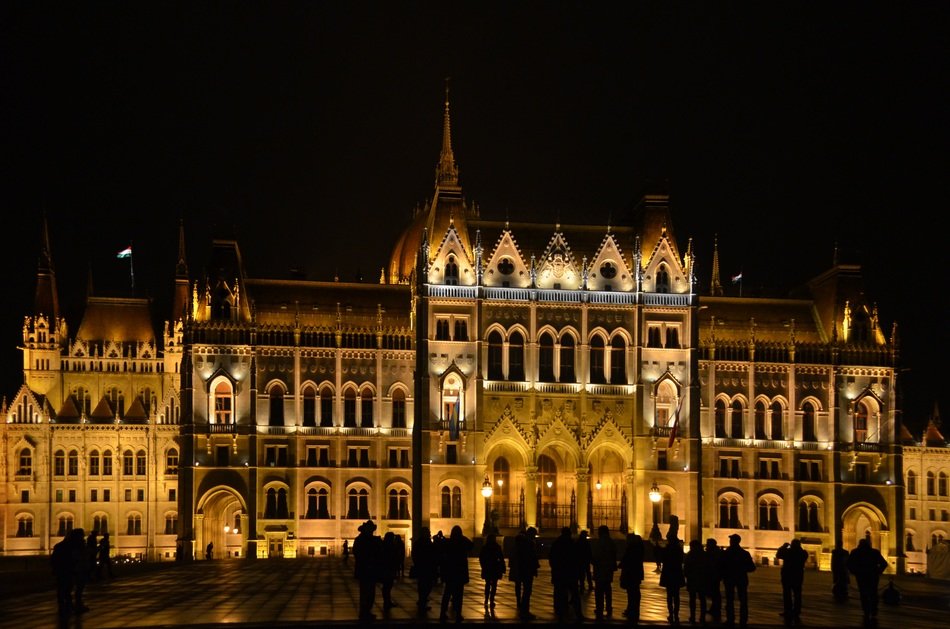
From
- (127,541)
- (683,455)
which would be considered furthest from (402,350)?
(127,541)

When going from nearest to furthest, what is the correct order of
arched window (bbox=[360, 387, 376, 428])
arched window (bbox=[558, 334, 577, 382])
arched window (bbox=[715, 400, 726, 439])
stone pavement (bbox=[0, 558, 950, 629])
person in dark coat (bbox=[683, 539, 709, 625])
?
person in dark coat (bbox=[683, 539, 709, 625]), stone pavement (bbox=[0, 558, 950, 629]), arched window (bbox=[558, 334, 577, 382]), arched window (bbox=[360, 387, 376, 428]), arched window (bbox=[715, 400, 726, 439])

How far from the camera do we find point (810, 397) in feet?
314

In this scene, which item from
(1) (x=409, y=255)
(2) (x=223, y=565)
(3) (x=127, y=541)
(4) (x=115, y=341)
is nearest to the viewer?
(2) (x=223, y=565)

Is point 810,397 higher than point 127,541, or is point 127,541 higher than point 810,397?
point 810,397

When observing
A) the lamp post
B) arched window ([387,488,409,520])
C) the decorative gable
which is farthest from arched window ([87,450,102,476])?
the decorative gable

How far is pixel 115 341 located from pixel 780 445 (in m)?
67.1

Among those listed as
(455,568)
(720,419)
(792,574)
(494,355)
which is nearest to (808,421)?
(720,419)

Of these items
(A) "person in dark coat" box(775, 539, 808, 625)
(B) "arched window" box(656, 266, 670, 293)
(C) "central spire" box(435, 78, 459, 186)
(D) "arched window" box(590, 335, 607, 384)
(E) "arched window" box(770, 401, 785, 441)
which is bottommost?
(A) "person in dark coat" box(775, 539, 808, 625)

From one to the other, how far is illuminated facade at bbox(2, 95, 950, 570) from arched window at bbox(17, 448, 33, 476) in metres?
31.1

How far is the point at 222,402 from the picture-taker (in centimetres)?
9075

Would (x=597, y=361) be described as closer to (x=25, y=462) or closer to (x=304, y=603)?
(x=304, y=603)

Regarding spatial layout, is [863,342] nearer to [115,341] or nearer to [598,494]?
[598,494]

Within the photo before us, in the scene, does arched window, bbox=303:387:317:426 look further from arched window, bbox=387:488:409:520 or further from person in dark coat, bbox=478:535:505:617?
person in dark coat, bbox=478:535:505:617

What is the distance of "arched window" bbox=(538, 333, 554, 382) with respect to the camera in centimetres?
8994
